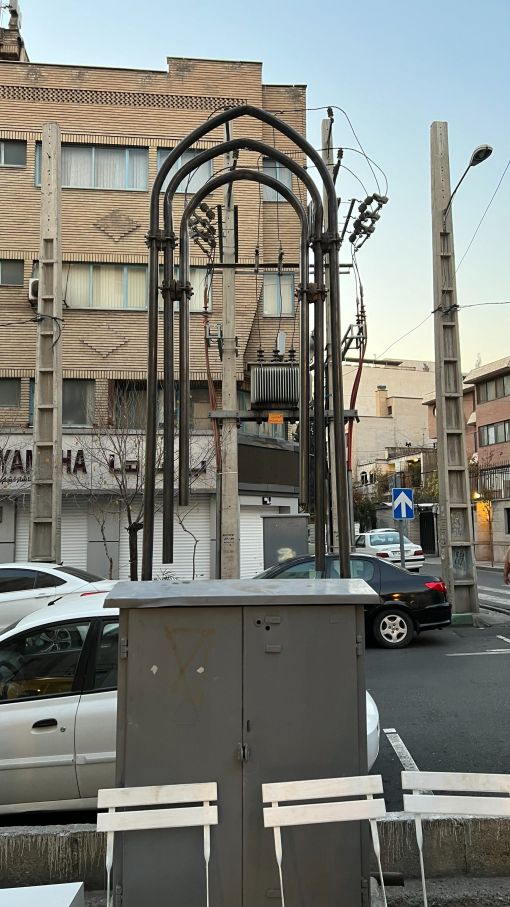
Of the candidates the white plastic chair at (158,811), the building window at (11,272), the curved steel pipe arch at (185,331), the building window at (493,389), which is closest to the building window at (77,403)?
the building window at (11,272)

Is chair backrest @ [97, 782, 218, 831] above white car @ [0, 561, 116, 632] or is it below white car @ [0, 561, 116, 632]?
below

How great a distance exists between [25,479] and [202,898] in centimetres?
1677

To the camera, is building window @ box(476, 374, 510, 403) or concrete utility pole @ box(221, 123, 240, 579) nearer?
concrete utility pole @ box(221, 123, 240, 579)

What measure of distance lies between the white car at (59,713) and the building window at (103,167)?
750 inches

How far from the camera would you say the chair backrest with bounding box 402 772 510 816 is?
315cm

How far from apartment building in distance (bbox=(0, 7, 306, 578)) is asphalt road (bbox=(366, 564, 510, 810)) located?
10199 mm

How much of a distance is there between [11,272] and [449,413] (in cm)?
1411

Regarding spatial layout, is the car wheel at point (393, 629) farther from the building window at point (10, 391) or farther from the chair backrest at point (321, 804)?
the building window at point (10, 391)

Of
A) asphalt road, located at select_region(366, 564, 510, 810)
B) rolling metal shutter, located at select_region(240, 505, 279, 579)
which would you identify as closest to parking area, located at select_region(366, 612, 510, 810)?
asphalt road, located at select_region(366, 564, 510, 810)

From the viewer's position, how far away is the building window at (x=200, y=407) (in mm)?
20969

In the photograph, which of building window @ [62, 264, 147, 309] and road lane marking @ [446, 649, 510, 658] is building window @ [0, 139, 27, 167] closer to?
building window @ [62, 264, 147, 309]

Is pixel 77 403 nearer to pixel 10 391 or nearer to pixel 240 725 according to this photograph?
pixel 10 391

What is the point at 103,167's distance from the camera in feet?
69.7

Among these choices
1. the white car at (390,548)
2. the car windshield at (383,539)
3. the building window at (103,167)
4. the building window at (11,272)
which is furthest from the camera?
the car windshield at (383,539)
